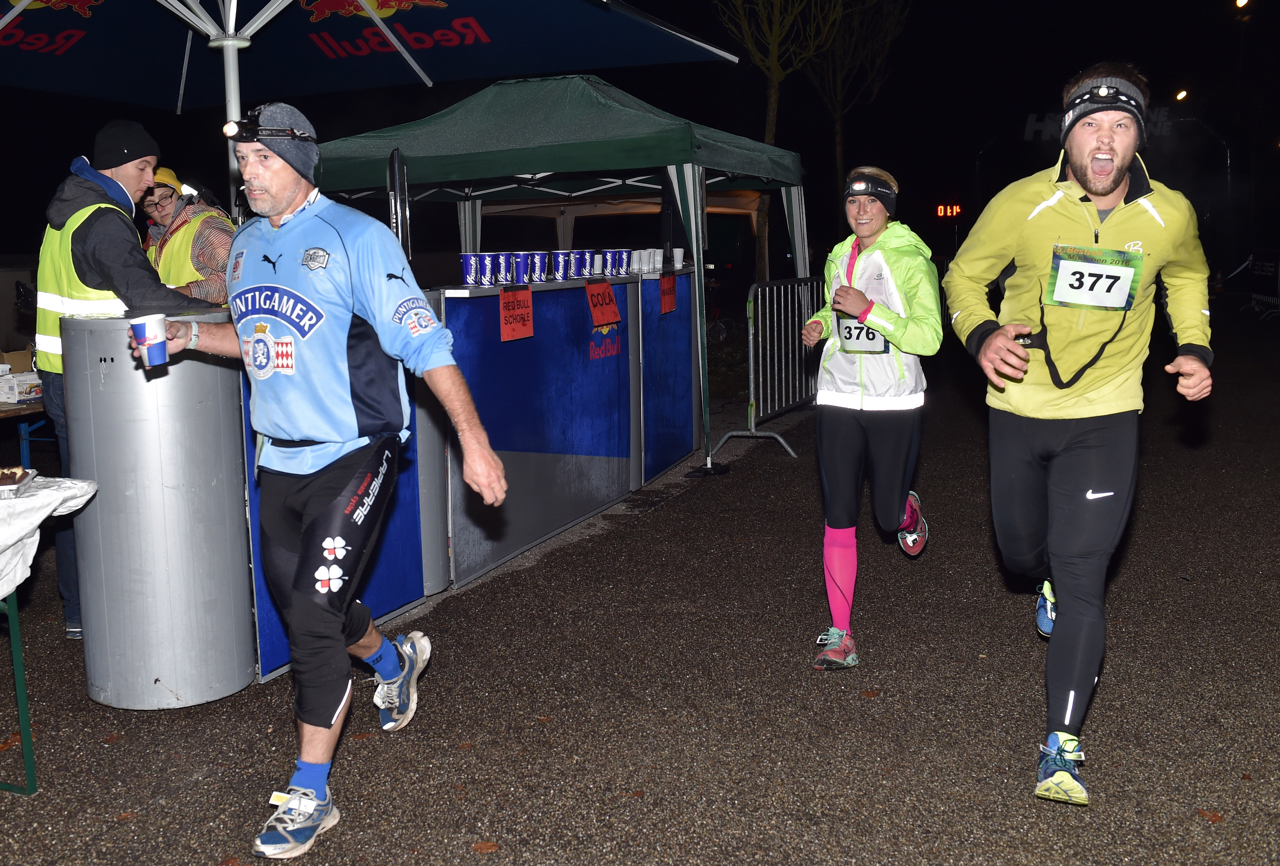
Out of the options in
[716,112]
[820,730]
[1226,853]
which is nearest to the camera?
[1226,853]

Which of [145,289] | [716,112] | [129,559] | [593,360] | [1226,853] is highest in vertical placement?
[716,112]

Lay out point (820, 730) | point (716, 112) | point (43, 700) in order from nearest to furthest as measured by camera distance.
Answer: point (820, 730) < point (43, 700) < point (716, 112)

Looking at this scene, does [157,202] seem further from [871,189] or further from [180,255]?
[871,189]

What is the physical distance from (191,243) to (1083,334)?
170 inches

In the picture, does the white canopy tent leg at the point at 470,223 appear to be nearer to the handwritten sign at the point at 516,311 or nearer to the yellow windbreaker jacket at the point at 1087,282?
the handwritten sign at the point at 516,311

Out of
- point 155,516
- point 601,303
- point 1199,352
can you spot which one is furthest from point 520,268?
point 1199,352

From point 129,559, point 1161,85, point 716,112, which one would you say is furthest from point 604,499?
point 1161,85

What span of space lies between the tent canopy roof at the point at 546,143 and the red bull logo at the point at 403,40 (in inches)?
66.6

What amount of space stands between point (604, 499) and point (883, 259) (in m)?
3.41

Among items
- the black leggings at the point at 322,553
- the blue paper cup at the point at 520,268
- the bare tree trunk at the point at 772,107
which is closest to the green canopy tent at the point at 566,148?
the blue paper cup at the point at 520,268

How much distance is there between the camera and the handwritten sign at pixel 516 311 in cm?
614

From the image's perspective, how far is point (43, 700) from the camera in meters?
4.39

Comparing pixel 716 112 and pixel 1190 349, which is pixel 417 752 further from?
pixel 716 112

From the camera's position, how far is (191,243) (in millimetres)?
5633
